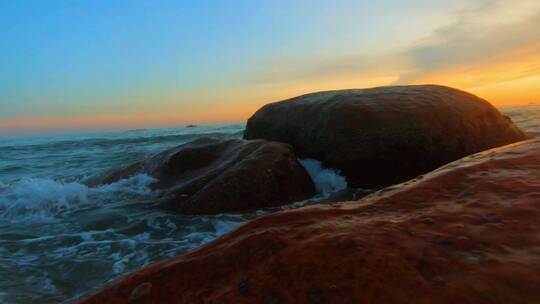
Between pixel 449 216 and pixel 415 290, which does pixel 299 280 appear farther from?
pixel 449 216

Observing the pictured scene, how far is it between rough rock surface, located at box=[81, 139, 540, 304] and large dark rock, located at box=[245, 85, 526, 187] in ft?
13.7

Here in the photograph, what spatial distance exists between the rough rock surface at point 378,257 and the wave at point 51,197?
5.08 metres

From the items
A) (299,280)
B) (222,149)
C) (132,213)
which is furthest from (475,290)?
(222,149)

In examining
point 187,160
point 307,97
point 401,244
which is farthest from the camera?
point 307,97

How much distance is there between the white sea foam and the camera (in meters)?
6.50

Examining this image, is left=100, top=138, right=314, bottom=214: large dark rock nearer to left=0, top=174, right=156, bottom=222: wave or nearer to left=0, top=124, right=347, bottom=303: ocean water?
left=0, top=124, right=347, bottom=303: ocean water

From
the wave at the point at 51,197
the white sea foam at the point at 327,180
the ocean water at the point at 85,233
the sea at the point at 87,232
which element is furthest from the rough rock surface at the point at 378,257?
the wave at the point at 51,197

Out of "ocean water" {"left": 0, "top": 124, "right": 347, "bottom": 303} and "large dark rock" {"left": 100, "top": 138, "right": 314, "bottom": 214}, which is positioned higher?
"large dark rock" {"left": 100, "top": 138, "right": 314, "bottom": 214}

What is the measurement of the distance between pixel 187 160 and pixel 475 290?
6.25 metres

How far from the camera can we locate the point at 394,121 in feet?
22.2

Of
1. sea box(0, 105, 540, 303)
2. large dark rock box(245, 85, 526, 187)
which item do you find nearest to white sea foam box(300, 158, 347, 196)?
sea box(0, 105, 540, 303)

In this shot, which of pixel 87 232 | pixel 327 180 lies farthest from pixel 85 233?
pixel 327 180

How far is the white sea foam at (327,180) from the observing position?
21.3 feet

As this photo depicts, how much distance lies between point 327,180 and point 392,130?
130cm
